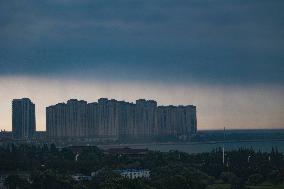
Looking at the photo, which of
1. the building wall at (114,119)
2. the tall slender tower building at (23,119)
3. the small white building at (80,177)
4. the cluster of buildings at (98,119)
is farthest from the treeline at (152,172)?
the building wall at (114,119)

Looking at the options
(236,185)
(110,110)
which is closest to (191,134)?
(110,110)

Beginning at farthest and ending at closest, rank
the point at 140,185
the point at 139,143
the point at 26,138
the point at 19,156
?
1. the point at 139,143
2. the point at 26,138
3. the point at 19,156
4. the point at 140,185

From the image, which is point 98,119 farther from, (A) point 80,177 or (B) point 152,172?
(A) point 80,177

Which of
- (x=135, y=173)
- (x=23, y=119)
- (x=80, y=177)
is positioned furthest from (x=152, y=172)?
(x=23, y=119)

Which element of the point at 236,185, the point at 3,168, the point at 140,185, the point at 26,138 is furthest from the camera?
the point at 26,138

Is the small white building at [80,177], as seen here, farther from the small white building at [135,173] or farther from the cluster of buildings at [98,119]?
the cluster of buildings at [98,119]

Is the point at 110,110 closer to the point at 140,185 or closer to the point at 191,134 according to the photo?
the point at 191,134

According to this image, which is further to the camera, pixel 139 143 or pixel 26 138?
pixel 139 143
